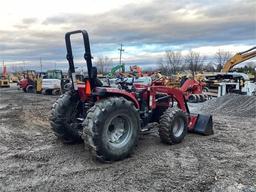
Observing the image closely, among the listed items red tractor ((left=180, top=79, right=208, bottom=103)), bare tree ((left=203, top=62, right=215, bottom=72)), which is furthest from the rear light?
bare tree ((left=203, top=62, right=215, bottom=72))

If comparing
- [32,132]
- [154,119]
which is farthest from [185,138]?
[32,132]

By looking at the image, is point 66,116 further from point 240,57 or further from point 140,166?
point 240,57

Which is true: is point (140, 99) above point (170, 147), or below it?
above

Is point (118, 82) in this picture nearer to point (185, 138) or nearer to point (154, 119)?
point (154, 119)

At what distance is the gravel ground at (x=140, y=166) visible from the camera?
4789 mm

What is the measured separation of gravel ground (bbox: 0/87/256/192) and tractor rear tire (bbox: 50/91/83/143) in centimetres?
33

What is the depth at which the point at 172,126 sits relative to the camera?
702 cm

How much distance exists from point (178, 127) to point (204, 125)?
112cm

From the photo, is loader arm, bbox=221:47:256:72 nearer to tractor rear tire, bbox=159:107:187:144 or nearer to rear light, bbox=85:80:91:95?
tractor rear tire, bbox=159:107:187:144

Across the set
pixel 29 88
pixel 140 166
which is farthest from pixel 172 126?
pixel 29 88

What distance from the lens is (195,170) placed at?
5434 mm

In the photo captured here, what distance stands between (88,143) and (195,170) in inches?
73.1

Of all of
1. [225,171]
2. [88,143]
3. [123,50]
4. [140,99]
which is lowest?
[225,171]

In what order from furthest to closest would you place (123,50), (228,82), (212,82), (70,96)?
(123,50), (212,82), (228,82), (70,96)
